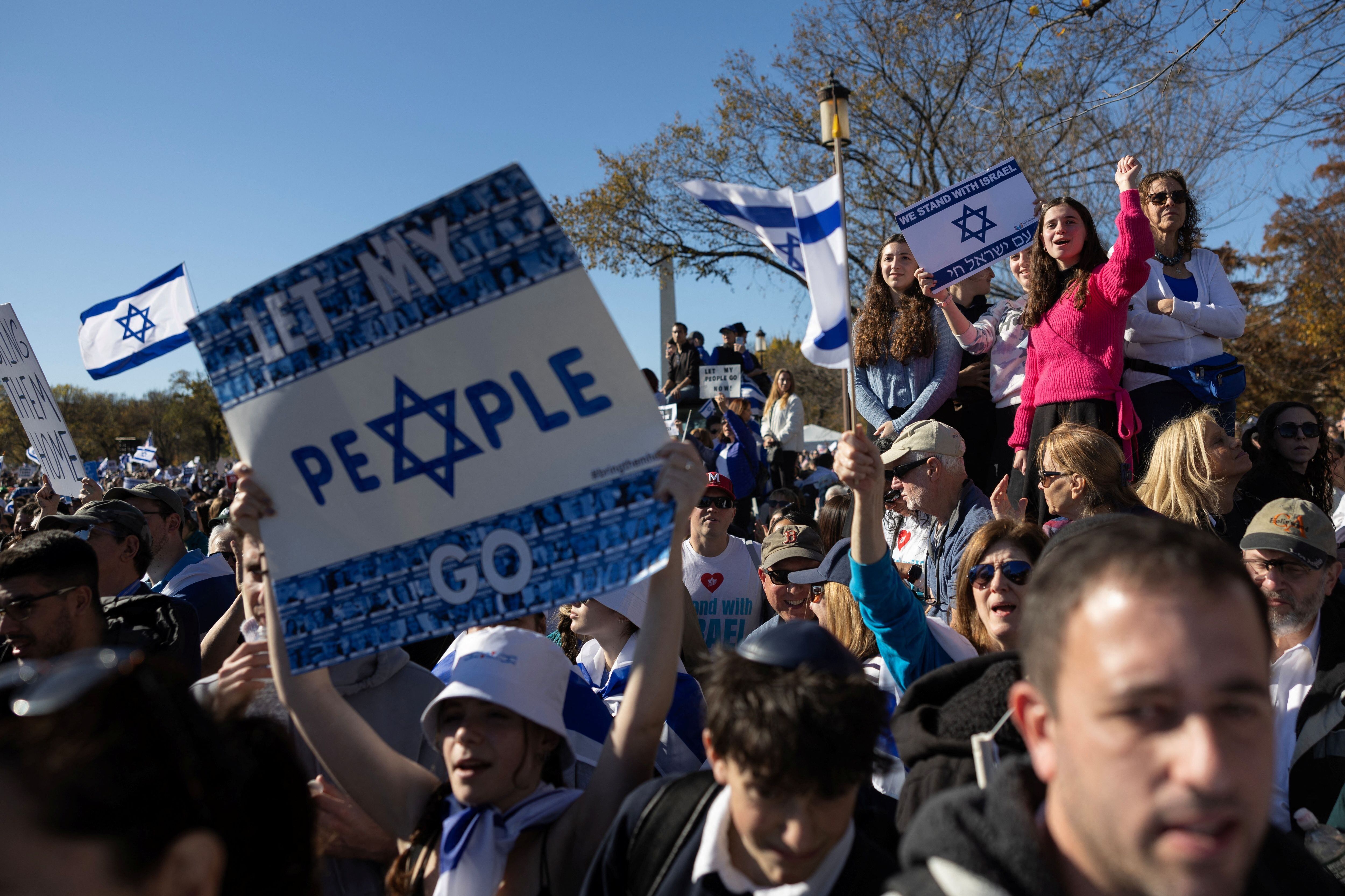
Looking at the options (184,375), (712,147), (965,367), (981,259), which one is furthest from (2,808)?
(184,375)

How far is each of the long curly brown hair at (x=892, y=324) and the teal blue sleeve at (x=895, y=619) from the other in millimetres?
3253

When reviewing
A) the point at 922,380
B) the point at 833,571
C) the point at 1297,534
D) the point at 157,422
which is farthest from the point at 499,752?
the point at 157,422

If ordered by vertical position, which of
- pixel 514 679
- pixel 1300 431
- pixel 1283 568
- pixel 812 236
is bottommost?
pixel 1300 431

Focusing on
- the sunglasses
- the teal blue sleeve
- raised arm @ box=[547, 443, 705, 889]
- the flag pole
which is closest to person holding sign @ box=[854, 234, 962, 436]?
the flag pole

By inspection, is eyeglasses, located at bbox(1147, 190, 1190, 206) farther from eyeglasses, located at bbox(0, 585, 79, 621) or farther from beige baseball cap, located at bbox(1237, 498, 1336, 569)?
eyeglasses, located at bbox(0, 585, 79, 621)

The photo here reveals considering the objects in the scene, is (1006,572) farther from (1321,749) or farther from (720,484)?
(720,484)

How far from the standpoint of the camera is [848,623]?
358 cm

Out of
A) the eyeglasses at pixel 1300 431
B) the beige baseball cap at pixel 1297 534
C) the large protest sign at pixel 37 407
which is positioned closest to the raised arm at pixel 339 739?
the beige baseball cap at pixel 1297 534

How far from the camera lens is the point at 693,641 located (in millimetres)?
4160

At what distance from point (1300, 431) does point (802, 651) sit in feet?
15.9

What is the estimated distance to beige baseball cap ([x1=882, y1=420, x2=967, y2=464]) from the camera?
4.49 metres

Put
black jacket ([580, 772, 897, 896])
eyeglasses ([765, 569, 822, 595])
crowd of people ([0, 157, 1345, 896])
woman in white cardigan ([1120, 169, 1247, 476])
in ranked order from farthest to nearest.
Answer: woman in white cardigan ([1120, 169, 1247, 476]), eyeglasses ([765, 569, 822, 595]), black jacket ([580, 772, 897, 896]), crowd of people ([0, 157, 1345, 896])

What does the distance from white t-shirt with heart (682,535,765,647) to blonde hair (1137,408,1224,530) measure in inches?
81.3

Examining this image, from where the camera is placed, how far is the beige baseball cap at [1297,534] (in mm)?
3164
